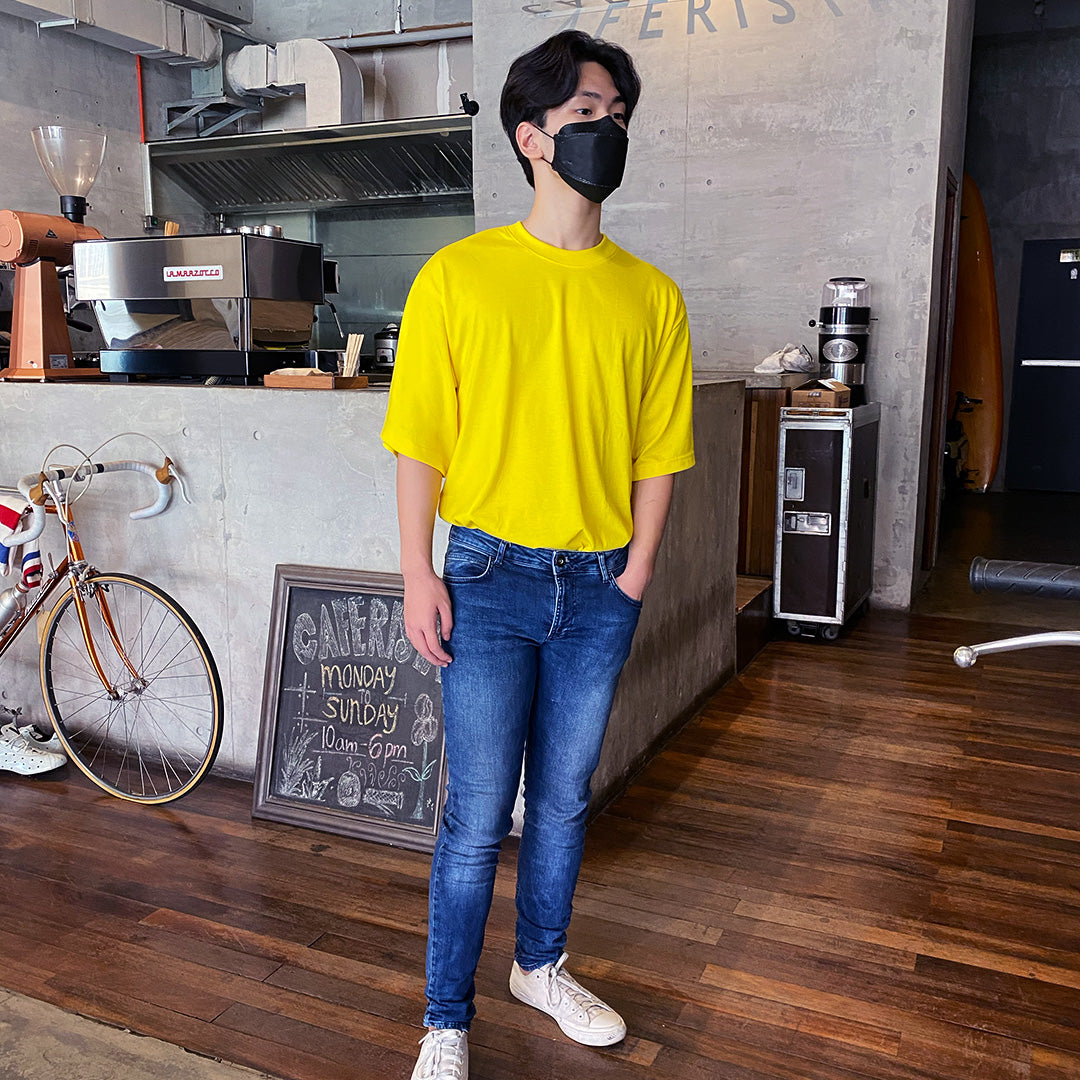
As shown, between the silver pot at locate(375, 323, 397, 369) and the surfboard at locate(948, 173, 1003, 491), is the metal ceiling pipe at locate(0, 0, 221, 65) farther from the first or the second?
the surfboard at locate(948, 173, 1003, 491)

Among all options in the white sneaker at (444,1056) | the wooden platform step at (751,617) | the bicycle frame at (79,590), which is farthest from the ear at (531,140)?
the wooden platform step at (751,617)

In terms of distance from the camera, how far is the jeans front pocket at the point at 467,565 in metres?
1.62

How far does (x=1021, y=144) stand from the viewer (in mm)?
9219

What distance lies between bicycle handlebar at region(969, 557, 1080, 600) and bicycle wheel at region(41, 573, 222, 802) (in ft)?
6.89

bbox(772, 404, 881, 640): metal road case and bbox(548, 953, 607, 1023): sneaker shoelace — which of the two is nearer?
bbox(548, 953, 607, 1023): sneaker shoelace

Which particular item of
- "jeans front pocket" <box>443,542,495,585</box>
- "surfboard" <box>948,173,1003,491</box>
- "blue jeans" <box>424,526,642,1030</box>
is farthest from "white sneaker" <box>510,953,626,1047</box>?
"surfboard" <box>948,173,1003,491</box>

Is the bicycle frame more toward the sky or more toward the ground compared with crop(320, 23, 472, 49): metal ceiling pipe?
more toward the ground

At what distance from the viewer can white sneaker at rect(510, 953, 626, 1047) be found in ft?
6.32

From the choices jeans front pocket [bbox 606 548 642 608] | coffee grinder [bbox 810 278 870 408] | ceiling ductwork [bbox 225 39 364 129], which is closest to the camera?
jeans front pocket [bbox 606 548 642 608]

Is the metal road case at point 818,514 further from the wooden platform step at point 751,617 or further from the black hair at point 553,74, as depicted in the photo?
the black hair at point 553,74

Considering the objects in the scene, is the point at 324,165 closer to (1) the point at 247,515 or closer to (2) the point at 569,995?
(1) the point at 247,515

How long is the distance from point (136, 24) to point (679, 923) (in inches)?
266

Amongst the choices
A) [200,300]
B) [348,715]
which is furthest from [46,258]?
[348,715]

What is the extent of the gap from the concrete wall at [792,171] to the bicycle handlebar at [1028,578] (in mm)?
4038
